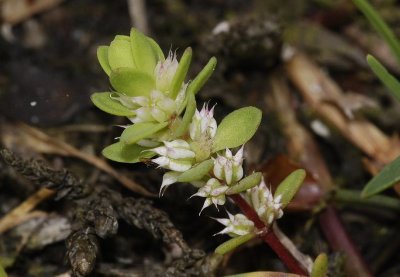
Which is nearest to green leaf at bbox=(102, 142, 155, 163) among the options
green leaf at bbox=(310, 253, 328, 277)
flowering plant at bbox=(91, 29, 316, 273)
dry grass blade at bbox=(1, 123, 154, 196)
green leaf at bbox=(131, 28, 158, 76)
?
flowering plant at bbox=(91, 29, 316, 273)

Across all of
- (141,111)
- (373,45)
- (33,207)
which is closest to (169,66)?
(141,111)

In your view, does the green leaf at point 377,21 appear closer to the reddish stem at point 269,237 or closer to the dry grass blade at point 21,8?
the reddish stem at point 269,237

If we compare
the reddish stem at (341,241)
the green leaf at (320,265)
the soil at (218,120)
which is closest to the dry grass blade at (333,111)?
the soil at (218,120)

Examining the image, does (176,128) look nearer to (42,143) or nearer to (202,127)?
(202,127)

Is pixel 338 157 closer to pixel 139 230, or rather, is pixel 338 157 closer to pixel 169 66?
pixel 139 230

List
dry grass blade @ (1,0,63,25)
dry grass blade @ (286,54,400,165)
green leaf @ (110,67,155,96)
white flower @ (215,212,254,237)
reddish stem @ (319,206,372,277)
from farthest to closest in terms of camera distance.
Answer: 1. dry grass blade @ (1,0,63,25)
2. dry grass blade @ (286,54,400,165)
3. reddish stem @ (319,206,372,277)
4. white flower @ (215,212,254,237)
5. green leaf @ (110,67,155,96)

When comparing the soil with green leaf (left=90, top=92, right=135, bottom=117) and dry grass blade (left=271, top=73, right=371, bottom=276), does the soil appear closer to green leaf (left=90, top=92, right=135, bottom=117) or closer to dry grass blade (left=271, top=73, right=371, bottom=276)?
dry grass blade (left=271, top=73, right=371, bottom=276)
